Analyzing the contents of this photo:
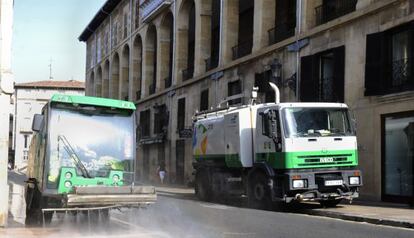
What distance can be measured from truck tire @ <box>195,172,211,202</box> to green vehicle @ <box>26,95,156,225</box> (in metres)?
9.88

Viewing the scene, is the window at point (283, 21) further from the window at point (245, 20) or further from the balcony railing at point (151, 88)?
the balcony railing at point (151, 88)

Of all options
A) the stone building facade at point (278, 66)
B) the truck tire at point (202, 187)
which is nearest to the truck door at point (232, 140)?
the truck tire at point (202, 187)

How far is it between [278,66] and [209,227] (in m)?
15.9

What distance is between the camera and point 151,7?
48188mm

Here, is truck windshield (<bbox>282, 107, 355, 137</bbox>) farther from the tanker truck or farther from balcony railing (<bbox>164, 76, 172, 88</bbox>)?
balcony railing (<bbox>164, 76, 172, 88</bbox>)

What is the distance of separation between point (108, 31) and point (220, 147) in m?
46.4

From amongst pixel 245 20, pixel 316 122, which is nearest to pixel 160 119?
pixel 245 20

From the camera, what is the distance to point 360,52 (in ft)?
73.3

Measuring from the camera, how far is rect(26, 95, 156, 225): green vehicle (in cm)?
1124

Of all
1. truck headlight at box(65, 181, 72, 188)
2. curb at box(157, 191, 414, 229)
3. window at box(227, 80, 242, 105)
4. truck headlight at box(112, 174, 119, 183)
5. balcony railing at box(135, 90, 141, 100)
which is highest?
balcony railing at box(135, 90, 141, 100)

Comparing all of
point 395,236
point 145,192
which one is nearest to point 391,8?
point 395,236

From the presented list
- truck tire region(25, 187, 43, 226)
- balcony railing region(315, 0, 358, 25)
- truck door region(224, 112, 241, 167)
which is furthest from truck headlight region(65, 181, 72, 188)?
balcony railing region(315, 0, 358, 25)

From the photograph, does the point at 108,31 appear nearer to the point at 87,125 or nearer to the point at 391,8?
the point at 391,8

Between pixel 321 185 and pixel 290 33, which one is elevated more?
pixel 290 33
